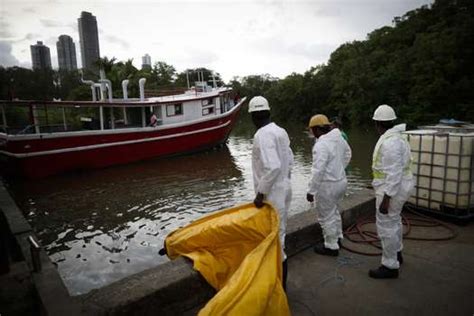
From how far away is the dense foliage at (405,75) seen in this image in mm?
24734

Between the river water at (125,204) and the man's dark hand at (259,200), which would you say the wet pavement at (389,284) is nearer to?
the man's dark hand at (259,200)

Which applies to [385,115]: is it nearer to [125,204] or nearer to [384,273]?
[384,273]

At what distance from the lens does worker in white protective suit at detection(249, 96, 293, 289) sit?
2.87 m

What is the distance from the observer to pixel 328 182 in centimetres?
388

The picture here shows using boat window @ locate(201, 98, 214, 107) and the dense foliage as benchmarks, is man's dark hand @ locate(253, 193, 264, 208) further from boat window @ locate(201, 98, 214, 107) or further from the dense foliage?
the dense foliage

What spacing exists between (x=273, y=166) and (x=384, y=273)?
158 centimetres

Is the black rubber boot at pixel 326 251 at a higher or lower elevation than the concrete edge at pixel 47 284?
higher

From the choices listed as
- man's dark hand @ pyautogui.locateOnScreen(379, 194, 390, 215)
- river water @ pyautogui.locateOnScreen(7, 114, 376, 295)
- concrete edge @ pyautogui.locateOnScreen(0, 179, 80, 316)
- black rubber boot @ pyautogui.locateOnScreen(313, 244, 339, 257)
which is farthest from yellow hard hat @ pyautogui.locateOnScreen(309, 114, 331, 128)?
river water @ pyautogui.locateOnScreen(7, 114, 376, 295)

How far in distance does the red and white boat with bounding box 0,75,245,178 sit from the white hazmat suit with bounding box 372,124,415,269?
41.9ft

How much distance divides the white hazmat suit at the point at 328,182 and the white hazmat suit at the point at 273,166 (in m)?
0.75

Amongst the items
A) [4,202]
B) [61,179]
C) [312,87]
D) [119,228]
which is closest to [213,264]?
[119,228]

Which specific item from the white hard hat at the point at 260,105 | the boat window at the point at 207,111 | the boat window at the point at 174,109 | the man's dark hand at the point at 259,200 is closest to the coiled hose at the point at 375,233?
the man's dark hand at the point at 259,200

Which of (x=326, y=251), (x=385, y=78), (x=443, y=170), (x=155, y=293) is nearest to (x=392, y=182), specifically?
(x=326, y=251)

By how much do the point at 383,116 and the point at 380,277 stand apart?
5.11 feet
